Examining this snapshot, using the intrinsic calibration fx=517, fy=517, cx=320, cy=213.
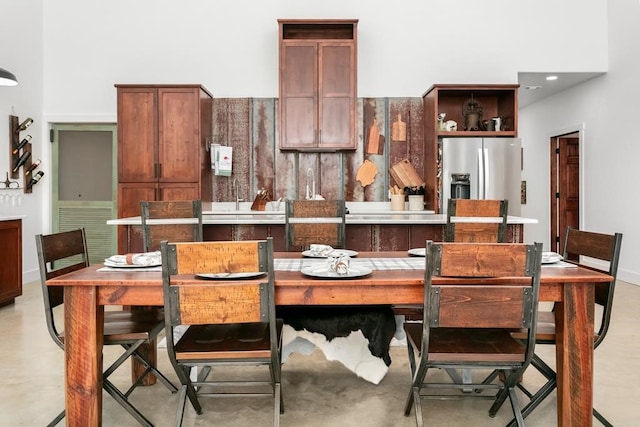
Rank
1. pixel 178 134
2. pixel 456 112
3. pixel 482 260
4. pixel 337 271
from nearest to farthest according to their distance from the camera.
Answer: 1. pixel 482 260
2. pixel 337 271
3. pixel 178 134
4. pixel 456 112

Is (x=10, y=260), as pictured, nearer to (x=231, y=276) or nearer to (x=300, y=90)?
(x=300, y=90)

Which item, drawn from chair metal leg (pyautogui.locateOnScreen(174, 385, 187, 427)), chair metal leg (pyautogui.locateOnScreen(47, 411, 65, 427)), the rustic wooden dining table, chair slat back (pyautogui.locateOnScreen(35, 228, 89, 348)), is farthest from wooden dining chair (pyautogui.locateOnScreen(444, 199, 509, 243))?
chair metal leg (pyautogui.locateOnScreen(47, 411, 65, 427))

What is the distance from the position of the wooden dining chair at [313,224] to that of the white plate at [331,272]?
97 centimetres

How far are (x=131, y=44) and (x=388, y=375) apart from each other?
514 centimetres

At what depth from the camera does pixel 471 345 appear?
80.4 inches

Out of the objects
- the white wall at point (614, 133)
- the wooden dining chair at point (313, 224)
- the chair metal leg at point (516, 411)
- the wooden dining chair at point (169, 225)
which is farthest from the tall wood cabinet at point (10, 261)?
the white wall at point (614, 133)

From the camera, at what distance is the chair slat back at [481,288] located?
1800mm

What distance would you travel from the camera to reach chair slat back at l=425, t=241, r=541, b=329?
1.80 meters

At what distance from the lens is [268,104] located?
20.3ft

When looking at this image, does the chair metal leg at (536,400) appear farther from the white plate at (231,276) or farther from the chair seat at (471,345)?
the white plate at (231,276)

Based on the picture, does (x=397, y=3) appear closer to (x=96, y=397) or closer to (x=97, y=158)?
(x=97, y=158)

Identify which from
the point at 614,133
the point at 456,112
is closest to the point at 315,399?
the point at 456,112

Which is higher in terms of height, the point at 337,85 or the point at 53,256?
the point at 337,85

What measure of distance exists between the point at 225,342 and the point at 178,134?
13.1ft
